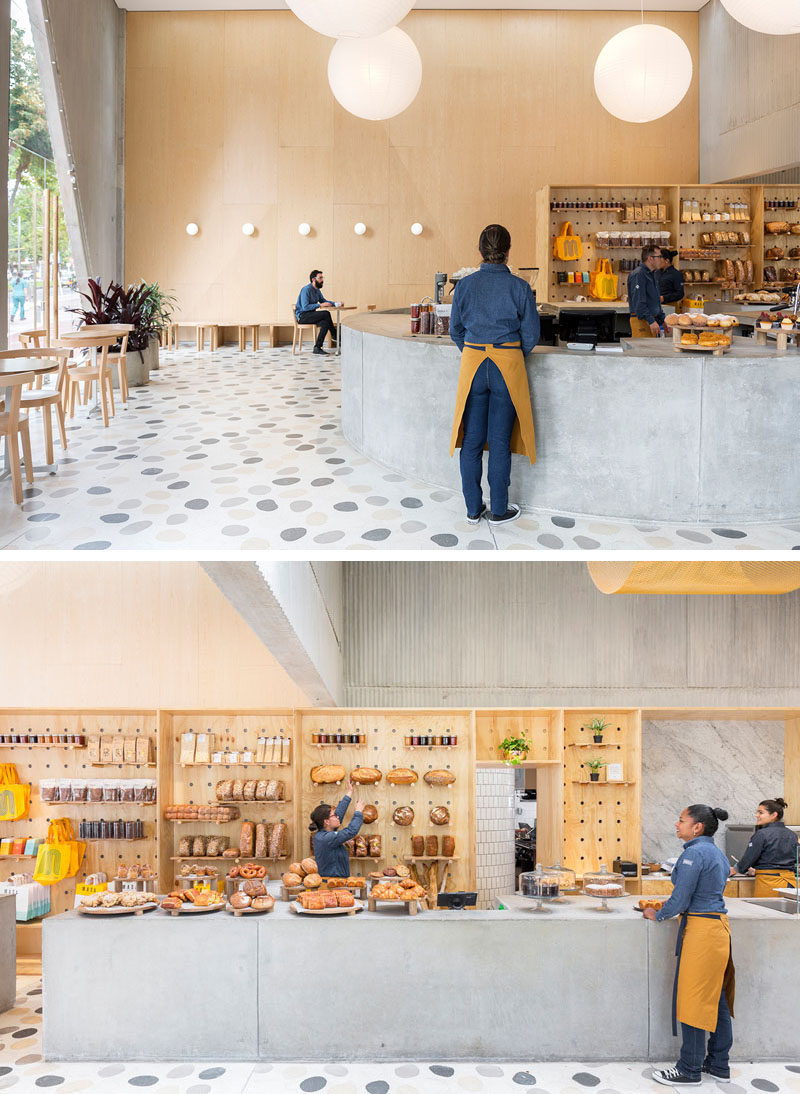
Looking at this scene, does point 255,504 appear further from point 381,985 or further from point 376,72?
point 376,72

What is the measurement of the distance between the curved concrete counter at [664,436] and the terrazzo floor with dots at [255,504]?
141 mm

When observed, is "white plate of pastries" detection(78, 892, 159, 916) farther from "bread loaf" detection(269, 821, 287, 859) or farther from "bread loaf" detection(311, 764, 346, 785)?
"bread loaf" detection(311, 764, 346, 785)

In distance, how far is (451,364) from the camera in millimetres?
6301

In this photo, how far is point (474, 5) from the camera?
15.1 metres

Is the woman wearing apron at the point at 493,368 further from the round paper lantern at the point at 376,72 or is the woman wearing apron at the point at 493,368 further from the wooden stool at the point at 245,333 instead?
the wooden stool at the point at 245,333

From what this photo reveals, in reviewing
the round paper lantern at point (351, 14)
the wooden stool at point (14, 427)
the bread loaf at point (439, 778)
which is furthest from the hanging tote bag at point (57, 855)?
the round paper lantern at point (351, 14)

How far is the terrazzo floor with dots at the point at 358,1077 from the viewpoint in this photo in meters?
5.64

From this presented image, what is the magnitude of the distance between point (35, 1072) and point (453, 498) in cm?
426

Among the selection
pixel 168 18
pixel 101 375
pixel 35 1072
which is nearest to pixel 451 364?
pixel 101 375

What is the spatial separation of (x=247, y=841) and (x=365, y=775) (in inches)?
46.5

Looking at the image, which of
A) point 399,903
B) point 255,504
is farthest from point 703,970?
point 255,504

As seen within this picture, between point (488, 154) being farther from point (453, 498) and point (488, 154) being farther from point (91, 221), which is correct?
point (453, 498)

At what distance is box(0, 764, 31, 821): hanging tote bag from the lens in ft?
29.5

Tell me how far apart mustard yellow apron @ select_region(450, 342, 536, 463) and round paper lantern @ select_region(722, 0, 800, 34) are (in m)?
3.10
